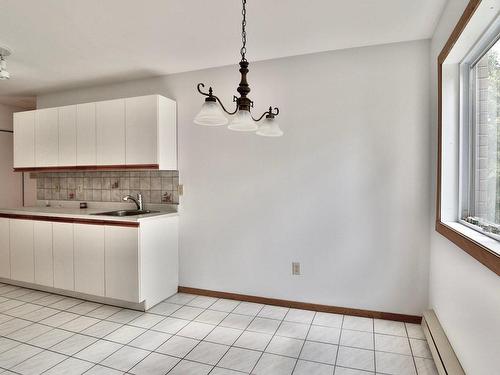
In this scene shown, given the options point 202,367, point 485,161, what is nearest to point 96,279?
point 202,367

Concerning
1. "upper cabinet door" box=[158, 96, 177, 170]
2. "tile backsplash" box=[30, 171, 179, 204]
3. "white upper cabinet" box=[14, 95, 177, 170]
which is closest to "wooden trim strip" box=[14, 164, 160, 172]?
"white upper cabinet" box=[14, 95, 177, 170]

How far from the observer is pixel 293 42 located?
2553 millimetres

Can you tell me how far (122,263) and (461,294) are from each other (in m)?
2.66

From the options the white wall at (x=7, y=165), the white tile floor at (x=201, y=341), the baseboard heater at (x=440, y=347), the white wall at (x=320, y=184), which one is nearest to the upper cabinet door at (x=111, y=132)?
the white wall at (x=320, y=184)

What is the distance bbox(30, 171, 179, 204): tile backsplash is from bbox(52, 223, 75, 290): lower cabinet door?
Answer: 67cm

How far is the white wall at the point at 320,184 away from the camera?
254 centimetres

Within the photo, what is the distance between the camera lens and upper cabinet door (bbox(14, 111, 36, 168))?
3.72 metres

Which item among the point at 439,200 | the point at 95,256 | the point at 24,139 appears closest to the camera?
the point at 439,200

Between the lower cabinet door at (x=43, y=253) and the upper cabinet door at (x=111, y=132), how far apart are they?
900mm

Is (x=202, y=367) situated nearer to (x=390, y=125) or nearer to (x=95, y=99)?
(x=390, y=125)

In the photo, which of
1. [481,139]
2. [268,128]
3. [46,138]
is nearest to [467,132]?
[481,139]

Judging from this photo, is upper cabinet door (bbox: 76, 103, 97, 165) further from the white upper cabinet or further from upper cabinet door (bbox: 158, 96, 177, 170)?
upper cabinet door (bbox: 158, 96, 177, 170)

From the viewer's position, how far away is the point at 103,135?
10.8 feet

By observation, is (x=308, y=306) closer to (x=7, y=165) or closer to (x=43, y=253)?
(x=43, y=253)
